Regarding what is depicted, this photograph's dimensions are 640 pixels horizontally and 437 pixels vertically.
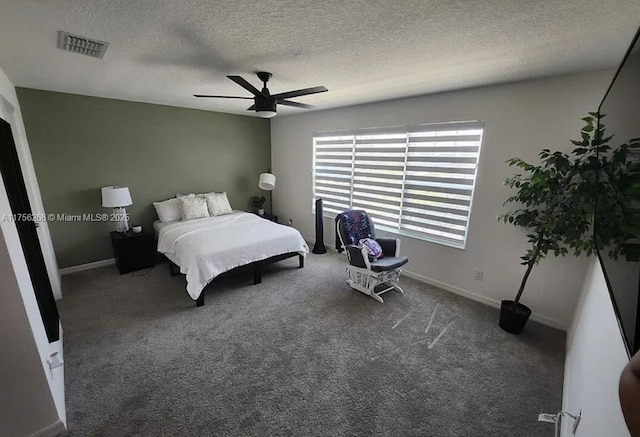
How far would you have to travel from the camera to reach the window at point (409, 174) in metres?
2.97

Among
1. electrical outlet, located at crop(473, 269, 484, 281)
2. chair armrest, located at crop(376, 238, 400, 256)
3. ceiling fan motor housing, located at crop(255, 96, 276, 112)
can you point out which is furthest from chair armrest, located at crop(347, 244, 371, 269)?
ceiling fan motor housing, located at crop(255, 96, 276, 112)

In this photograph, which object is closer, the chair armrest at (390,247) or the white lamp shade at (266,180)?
the chair armrest at (390,247)

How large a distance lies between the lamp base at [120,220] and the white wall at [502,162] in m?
3.71

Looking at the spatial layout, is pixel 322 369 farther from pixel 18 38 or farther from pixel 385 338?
pixel 18 38

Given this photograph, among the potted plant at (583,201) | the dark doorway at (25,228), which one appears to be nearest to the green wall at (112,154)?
the dark doorway at (25,228)

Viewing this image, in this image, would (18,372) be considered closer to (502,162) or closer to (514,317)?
(514,317)

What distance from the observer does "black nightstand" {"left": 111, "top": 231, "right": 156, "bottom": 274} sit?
350cm

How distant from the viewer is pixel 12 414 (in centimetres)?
139

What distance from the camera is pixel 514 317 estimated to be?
2426mm

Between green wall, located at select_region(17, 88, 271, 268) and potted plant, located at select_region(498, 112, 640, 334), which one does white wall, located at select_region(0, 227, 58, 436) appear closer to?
potted plant, located at select_region(498, 112, 640, 334)

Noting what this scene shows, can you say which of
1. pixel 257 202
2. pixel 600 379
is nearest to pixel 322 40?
pixel 600 379

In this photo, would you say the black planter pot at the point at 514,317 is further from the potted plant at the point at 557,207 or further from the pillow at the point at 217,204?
the pillow at the point at 217,204

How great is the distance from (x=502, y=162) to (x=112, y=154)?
5008 millimetres

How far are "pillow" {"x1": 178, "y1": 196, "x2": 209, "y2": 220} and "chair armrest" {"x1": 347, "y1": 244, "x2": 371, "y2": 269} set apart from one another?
2.55 meters
